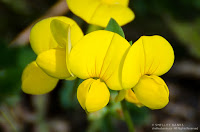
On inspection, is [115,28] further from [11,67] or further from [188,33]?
[188,33]

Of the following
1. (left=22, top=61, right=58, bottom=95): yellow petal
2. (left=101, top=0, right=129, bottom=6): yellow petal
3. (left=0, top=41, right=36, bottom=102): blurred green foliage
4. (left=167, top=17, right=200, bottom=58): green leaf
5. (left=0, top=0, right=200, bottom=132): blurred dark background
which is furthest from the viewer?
(left=167, top=17, right=200, bottom=58): green leaf

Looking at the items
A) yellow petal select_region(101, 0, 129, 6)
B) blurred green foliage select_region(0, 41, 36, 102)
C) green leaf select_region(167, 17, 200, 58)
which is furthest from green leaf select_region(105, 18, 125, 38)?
green leaf select_region(167, 17, 200, 58)

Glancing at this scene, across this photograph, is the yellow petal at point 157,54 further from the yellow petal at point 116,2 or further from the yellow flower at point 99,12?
the yellow petal at point 116,2

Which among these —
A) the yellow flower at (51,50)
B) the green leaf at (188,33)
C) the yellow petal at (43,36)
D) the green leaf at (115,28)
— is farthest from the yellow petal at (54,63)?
the green leaf at (188,33)

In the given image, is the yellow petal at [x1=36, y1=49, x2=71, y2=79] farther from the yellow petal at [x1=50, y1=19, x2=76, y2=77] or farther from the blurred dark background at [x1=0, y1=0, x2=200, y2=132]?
the blurred dark background at [x1=0, y1=0, x2=200, y2=132]

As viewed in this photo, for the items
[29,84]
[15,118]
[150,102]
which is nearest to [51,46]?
[29,84]

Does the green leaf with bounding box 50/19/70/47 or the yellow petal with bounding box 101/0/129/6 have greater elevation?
the green leaf with bounding box 50/19/70/47

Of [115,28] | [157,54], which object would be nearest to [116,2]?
[115,28]
